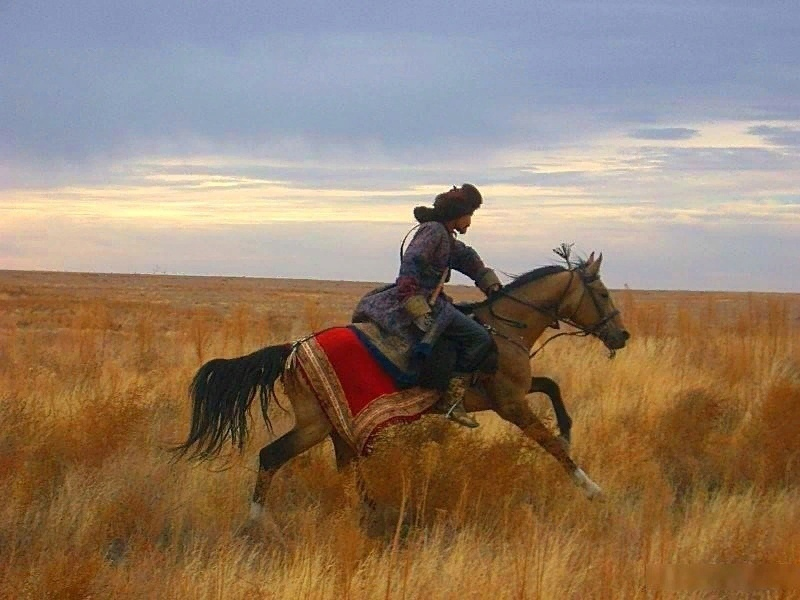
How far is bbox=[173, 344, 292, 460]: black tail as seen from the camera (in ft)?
23.7

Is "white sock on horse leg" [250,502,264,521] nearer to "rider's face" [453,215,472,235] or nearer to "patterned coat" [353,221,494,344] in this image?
"patterned coat" [353,221,494,344]

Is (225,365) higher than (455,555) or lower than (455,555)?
higher

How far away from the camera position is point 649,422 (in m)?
9.80

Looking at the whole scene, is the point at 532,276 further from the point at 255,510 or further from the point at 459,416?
the point at 255,510

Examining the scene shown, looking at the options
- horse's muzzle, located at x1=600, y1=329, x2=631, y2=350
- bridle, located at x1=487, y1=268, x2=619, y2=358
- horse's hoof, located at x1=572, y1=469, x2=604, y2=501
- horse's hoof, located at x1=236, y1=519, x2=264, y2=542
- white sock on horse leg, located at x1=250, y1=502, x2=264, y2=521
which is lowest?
horse's hoof, located at x1=236, y1=519, x2=264, y2=542

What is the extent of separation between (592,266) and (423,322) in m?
1.72

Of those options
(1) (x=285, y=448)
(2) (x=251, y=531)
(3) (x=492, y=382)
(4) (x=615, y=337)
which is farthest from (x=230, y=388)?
(4) (x=615, y=337)

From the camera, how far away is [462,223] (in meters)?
7.57

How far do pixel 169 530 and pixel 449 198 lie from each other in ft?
9.53

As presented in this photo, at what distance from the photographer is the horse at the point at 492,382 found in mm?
7066

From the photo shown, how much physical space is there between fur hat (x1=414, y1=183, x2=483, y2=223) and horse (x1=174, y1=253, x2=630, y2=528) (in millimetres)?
765

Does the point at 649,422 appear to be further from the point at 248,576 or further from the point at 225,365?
the point at 248,576

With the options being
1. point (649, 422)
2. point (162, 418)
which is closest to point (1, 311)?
point (162, 418)

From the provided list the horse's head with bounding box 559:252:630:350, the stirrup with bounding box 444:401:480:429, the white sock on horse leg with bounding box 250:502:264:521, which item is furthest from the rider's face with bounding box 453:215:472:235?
the white sock on horse leg with bounding box 250:502:264:521
